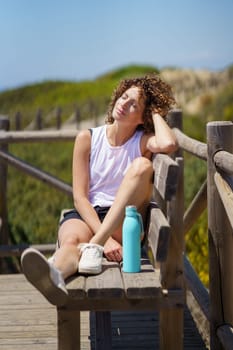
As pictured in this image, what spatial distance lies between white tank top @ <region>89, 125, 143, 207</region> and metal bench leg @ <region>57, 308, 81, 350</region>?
855mm

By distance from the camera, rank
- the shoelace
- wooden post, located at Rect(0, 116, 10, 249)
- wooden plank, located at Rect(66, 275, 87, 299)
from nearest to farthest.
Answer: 1. wooden plank, located at Rect(66, 275, 87, 299)
2. the shoelace
3. wooden post, located at Rect(0, 116, 10, 249)

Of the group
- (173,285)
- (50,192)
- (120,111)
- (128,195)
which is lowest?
(50,192)

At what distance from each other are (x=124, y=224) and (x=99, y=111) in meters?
30.5

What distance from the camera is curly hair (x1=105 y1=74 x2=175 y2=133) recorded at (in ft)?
12.2

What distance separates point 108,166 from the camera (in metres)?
3.78

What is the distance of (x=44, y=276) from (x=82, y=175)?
1.07 metres

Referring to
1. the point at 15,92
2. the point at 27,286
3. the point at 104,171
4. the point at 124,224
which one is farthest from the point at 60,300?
the point at 15,92

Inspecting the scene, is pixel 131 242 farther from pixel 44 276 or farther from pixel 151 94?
pixel 151 94

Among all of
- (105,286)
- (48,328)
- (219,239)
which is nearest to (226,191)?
(219,239)

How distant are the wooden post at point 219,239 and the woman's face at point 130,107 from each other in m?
0.41

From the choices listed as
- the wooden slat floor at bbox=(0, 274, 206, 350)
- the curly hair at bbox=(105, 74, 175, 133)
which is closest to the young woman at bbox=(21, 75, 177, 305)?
the curly hair at bbox=(105, 74, 175, 133)

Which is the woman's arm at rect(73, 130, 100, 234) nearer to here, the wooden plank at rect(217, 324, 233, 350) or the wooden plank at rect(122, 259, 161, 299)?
the wooden plank at rect(122, 259, 161, 299)

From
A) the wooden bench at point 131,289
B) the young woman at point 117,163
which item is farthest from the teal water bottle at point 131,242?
the young woman at point 117,163

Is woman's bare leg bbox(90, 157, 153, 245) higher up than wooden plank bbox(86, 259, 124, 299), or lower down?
higher up
